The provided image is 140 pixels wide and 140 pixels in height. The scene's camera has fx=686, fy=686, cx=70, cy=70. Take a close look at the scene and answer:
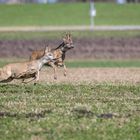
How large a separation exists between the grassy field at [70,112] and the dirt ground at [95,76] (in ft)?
8.27

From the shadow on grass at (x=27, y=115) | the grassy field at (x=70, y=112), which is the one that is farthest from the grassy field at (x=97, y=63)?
the shadow on grass at (x=27, y=115)

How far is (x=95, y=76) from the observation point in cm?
2452

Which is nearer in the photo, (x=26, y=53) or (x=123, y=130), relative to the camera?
(x=123, y=130)

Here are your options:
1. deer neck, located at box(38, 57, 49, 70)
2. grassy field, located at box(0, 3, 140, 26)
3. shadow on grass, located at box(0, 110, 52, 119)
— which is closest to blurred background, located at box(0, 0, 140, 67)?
grassy field, located at box(0, 3, 140, 26)

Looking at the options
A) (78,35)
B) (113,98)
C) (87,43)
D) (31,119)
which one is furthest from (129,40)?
(31,119)

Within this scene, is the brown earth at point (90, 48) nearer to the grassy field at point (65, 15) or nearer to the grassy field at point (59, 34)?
the grassy field at point (59, 34)

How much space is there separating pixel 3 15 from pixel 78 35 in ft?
80.4

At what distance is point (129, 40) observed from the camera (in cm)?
4034

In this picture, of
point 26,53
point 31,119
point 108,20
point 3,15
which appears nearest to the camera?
point 31,119

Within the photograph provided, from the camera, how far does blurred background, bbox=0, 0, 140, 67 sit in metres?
36.5

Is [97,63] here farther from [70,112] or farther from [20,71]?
[70,112]

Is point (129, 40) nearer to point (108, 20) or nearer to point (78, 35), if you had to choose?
point (78, 35)

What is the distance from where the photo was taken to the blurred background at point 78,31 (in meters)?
36.5

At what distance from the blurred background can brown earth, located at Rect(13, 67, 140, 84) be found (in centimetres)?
480
